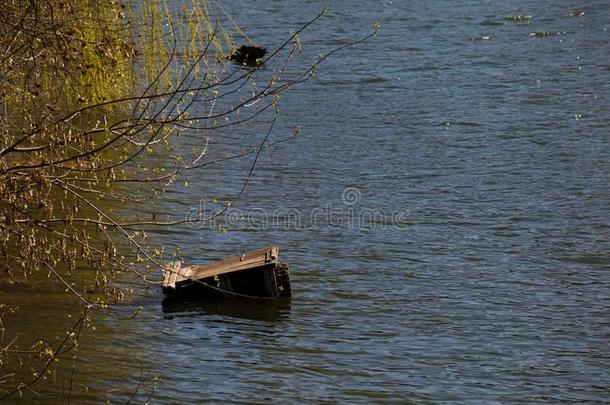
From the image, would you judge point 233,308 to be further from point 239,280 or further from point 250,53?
point 250,53

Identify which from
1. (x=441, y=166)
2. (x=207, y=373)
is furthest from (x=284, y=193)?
(x=207, y=373)

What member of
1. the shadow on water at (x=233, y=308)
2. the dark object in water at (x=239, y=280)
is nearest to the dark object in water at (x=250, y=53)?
the dark object in water at (x=239, y=280)

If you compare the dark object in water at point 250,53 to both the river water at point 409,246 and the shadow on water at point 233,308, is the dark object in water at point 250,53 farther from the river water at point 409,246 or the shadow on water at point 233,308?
the shadow on water at point 233,308

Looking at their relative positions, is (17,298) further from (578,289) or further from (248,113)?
(248,113)

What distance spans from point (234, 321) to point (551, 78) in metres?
14.5

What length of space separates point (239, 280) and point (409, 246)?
9.81 feet

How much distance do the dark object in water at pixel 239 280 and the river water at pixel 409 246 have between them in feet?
0.56

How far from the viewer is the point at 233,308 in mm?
12469

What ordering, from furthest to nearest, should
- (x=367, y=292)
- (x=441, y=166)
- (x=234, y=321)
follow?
(x=441, y=166) → (x=367, y=292) → (x=234, y=321)

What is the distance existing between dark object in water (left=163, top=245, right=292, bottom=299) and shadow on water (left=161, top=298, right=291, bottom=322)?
2.9 inches

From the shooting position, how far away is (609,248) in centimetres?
1469

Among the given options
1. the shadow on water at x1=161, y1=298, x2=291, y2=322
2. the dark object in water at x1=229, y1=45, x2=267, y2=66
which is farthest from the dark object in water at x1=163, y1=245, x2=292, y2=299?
the dark object in water at x1=229, y1=45, x2=267, y2=66

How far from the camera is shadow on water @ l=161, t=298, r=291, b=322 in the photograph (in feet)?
40.2

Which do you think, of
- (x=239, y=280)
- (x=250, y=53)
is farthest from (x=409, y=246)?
(x=250, y=53)
